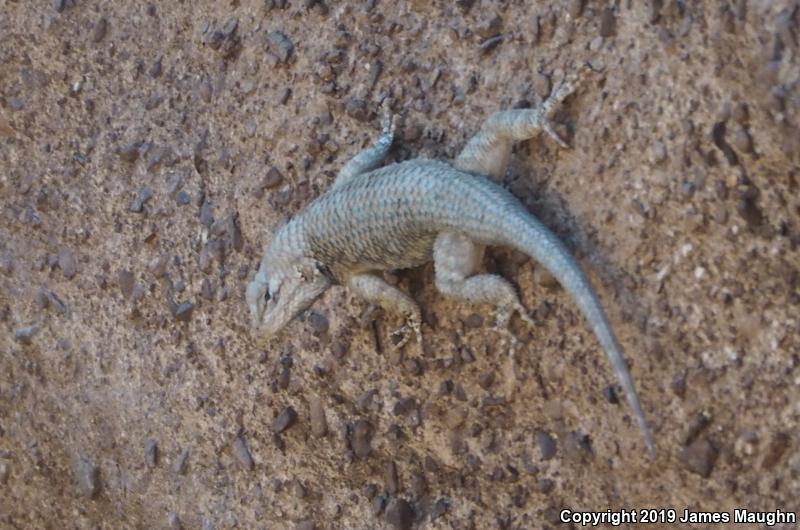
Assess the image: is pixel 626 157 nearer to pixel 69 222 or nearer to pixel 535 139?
pixel 535 139

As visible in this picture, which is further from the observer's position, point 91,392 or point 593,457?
point 91,392

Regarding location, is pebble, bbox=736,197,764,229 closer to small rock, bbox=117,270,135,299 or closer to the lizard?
the lizard

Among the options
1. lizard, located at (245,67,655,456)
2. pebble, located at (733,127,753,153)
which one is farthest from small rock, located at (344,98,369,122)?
pebble, located at (733,127,753,153)

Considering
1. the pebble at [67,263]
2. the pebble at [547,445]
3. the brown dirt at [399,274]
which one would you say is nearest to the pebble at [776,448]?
the brown dirt at [399,274]

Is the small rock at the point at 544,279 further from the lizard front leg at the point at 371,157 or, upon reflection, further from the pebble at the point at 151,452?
the pebble at the point at 151,452

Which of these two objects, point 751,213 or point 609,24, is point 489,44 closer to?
point 609,24

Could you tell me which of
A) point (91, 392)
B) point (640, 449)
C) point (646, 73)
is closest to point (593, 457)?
point (640, 449)

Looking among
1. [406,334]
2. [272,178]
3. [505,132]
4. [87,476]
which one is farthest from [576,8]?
[87,476]
